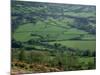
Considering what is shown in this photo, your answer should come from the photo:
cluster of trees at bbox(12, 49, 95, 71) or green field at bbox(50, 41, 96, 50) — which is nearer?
cluster of trees at bbox(12, 49, 95, 71)

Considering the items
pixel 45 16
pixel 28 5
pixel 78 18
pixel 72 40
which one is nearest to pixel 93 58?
pixel 72 40

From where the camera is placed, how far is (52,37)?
2172 millimetres

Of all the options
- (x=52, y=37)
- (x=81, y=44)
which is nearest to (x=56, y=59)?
(x=52, y=37)

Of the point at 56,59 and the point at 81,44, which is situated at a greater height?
the point at 81,44

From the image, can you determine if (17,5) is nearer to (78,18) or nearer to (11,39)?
(11,39)

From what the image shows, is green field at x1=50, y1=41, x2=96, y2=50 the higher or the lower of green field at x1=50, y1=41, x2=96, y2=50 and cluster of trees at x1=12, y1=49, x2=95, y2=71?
the higher

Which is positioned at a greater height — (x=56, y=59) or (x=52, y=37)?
(x=52, y=37)

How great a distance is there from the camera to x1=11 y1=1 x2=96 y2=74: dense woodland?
2080mm

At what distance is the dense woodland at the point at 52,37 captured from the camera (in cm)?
208

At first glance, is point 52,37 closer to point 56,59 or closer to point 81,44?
point 56,59

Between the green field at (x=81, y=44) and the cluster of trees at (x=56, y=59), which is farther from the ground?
the green field at (x=81, y=44)

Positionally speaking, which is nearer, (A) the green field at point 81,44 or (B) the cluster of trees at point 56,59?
(B) the cluster of trees at point 56,59

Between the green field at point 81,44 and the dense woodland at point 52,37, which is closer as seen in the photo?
the dense woodland at point 52,37
